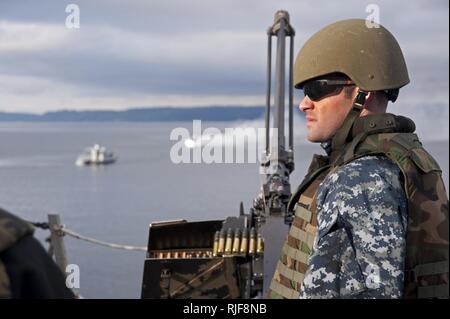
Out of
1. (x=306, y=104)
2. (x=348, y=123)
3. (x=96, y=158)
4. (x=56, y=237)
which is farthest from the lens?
(x=96, y=158)

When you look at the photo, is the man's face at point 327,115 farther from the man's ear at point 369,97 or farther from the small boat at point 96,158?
the small boat at point 96,158

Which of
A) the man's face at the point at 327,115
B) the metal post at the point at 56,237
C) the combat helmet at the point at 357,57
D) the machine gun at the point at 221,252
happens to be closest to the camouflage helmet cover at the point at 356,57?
the combat helmet at the point at 357,57

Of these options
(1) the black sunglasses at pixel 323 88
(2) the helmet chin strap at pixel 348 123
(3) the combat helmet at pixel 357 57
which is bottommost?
(2) the helmet chin strap at pixel 348 123

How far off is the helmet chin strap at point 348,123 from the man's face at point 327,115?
0.09 feet

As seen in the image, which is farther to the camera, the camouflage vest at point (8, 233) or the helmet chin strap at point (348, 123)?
the helmet chin strap at point (348, 123)

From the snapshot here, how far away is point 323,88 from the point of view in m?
3.71

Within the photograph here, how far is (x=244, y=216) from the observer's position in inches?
341

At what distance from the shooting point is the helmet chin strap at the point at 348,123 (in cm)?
362

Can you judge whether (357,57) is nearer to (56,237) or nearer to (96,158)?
(56,237)

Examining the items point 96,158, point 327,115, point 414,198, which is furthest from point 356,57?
point 96,158

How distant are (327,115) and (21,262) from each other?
2090mm

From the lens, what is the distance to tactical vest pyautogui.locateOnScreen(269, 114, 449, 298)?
3355 millimetres
